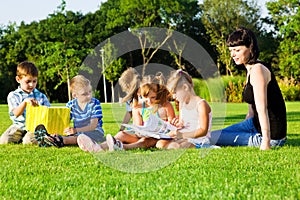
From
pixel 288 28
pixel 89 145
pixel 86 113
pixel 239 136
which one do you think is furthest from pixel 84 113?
pixel 288 28

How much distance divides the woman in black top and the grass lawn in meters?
0.35

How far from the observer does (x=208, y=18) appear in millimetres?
41938

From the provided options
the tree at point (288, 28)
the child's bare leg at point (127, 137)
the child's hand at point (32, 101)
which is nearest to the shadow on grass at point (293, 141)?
the child's bare leg at point (127, 137)

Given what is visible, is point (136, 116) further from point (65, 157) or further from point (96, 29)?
point (96, 29)

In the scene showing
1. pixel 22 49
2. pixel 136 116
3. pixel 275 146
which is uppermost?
pixel 22 49

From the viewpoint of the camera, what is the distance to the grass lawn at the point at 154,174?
116 inches

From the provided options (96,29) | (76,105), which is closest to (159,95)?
(76,105)

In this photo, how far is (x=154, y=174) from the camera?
3.61 m

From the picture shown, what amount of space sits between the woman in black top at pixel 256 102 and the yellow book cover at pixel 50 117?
186cm

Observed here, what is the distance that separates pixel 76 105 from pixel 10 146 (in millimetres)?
967

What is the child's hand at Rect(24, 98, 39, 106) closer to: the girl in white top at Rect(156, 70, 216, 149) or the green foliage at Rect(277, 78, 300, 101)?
the girl in white top at Rect(156, 70, 216, 149)

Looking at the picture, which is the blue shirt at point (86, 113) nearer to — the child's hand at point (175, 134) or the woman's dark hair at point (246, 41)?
the child's hand at point (175, 134)

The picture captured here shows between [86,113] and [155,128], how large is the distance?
4.54ft

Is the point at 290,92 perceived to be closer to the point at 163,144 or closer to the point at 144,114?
the point at 144,114
